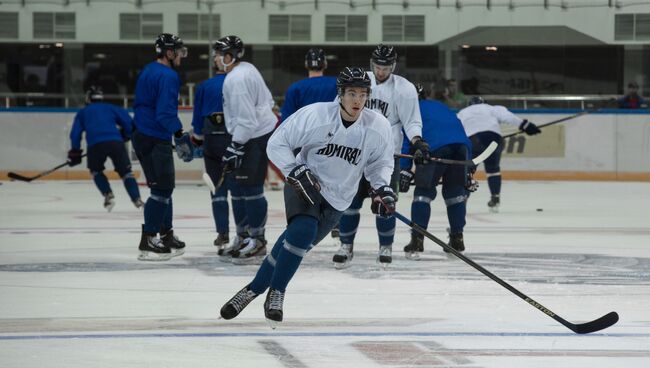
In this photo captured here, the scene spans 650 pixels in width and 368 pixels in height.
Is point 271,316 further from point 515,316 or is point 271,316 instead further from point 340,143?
point 515,316

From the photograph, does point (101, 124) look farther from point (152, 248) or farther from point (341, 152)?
point (341, 152)

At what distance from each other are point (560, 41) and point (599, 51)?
Result: 2.16 ft

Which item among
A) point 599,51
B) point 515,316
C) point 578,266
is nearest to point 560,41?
point 599,51

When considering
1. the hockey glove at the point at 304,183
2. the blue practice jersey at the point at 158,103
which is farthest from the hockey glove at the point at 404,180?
the hockey glove at the point at 304,183

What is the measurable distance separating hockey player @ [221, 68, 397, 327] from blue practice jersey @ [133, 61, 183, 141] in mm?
Result: 2477

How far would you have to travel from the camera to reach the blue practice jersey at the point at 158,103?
7.37 meters

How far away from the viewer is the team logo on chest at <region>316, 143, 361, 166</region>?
195 inches

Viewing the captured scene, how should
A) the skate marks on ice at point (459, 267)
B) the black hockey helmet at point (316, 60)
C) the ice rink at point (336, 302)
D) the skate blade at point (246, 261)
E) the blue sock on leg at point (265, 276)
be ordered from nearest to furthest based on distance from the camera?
the ice rink at point (336, 302) → the blue sock on leg at point (265, 276) → the skate marks on ice at point (459, 267) → the skate blade at point (246, 261) → the black hockey helmet at point (316, 60)

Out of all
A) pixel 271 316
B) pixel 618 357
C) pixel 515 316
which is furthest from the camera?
pixel 515 316

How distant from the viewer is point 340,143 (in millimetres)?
4934

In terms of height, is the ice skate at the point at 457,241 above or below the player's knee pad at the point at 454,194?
below

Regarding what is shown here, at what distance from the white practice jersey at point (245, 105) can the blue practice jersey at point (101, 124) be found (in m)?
3.57

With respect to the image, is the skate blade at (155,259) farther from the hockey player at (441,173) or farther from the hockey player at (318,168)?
the hockey player at (318,168)

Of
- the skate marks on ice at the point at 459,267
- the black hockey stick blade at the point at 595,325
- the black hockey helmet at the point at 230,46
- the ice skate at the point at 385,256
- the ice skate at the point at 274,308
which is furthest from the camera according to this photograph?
the black hockey helmet at the point at 230,46
